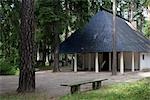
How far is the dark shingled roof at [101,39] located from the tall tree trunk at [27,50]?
18.2 meters

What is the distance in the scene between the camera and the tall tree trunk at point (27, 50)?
16656mm

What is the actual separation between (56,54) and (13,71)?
5333mm

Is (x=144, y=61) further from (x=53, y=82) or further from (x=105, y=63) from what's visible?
(x=53, y=82)

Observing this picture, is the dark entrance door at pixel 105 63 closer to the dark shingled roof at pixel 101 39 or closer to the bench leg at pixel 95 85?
the dark shingled roof at pixel 101 39

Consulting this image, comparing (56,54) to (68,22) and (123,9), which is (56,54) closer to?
(68,22)

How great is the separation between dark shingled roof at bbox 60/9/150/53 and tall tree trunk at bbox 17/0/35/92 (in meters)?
18.2

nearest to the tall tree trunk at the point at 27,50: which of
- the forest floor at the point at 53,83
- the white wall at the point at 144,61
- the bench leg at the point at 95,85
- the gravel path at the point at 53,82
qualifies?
the forest floor at the point at 53,83

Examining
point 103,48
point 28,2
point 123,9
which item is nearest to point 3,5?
point 28,2

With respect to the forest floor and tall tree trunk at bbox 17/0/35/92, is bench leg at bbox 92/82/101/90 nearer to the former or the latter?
the forest floor

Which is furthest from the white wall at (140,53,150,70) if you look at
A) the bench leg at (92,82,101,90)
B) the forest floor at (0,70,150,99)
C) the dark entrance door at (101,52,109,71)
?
the bench leg at (92,82,101,90)

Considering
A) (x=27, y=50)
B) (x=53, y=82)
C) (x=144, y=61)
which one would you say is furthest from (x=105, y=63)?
(x=27, y=50)

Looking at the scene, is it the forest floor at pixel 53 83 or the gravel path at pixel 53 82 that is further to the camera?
the gravel path at pixel 53 82

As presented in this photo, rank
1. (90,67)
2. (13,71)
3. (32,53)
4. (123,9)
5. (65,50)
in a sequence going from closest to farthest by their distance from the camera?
(32,53) → (13,71) → (65,50) → (90,67) → (123,9)

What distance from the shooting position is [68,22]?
3550 cm
